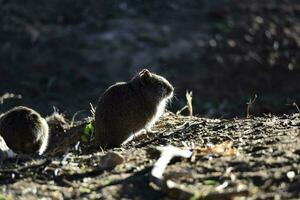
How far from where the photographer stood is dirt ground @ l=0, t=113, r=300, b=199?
18.1 feet

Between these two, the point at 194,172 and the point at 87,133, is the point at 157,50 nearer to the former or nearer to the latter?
the point at 87,133

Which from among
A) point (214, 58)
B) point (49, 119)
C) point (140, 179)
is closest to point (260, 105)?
point (214, 58)

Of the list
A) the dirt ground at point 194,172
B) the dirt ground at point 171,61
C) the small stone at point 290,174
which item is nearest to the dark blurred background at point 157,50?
the dirt ground at point 171,61

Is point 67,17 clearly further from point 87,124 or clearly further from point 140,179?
point 140,179

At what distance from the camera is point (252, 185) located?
5.53 meters

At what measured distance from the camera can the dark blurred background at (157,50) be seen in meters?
14.8

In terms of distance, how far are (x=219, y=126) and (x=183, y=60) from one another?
8.12m

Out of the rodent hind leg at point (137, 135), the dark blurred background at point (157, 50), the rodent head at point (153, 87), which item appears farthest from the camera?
the dark blurred background at point (157, 50)

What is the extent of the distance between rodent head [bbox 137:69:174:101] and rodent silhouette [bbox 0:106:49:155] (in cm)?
132

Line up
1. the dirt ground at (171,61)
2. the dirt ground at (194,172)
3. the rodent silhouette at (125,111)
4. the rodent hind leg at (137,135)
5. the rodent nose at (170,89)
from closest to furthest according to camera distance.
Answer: the dirt ground at (194,172)
the dirt ground at (171,61)
the rodent silhouette at (125,111)
the rodent hind leg at (137,135)
the rodent nose at (170,89)

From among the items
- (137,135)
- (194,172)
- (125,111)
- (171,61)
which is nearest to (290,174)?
(194,172)

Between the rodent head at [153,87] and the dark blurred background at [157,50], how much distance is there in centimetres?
439

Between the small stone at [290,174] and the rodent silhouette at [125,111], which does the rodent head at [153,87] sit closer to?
the rodent silhouette at [125,111]

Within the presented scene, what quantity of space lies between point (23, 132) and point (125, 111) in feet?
3.76
